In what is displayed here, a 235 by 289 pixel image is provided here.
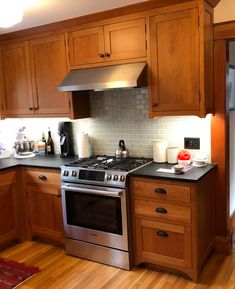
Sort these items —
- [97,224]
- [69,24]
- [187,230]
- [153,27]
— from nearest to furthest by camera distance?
[187,230], [153,27], [97,224], [69,24]

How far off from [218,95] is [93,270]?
192 cm

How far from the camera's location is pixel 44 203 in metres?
3.36

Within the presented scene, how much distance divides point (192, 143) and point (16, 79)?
83.1 inches

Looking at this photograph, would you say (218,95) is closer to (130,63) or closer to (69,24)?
(130,63)

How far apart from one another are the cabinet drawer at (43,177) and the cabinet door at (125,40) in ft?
4.10

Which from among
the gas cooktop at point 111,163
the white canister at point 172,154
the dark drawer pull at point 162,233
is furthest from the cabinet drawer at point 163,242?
the white canister at point 172,154

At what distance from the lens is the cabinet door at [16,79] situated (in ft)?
11.8

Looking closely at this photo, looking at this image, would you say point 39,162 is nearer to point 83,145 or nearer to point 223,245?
point 83,145

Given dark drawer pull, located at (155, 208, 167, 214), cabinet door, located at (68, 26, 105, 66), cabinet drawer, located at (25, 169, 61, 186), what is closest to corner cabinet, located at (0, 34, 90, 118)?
cabinet door, located at (68, 26, 105, 66)

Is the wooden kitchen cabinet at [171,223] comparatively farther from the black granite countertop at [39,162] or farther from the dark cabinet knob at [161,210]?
the black granite countertop at [39,162]

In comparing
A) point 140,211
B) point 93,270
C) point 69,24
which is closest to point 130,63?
point 69,24

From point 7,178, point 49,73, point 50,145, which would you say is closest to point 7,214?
point 7,178

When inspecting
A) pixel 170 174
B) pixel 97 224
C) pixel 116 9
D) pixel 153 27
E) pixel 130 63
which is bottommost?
pixel 97 224

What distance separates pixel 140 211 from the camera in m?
2.77
